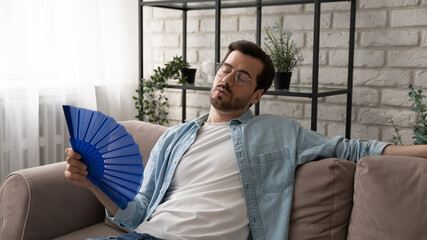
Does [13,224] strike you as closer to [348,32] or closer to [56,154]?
[56,154]

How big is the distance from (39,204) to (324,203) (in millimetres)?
1145

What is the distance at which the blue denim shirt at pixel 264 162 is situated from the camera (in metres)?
1.79

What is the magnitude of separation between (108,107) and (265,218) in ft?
5.61

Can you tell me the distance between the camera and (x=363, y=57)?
2.50 metres

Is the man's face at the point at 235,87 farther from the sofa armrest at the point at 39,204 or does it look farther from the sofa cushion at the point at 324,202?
the sofa armrest at the point at 39,204

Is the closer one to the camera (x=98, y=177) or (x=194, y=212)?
(x=98, y=177)

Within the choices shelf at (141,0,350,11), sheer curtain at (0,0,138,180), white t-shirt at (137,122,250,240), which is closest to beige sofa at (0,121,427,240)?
white t-shirt at (137,122,250,240)

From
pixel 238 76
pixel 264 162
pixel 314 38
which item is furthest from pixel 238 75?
pixel 314 38

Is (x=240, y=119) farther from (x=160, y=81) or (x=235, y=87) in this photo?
(x=160, y=81)

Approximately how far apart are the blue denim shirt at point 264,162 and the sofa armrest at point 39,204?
40 cm

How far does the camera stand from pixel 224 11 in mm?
3012

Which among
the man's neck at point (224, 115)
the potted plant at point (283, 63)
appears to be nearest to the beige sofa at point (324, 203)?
the man's neck at point (224, 115)

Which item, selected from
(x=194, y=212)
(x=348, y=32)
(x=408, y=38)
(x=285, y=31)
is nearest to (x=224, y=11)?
→ (x=285, y=31)

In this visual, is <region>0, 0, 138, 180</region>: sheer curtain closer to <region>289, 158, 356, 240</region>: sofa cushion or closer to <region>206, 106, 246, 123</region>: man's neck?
<region>206, 106, 246, 123</region>: man's neck
